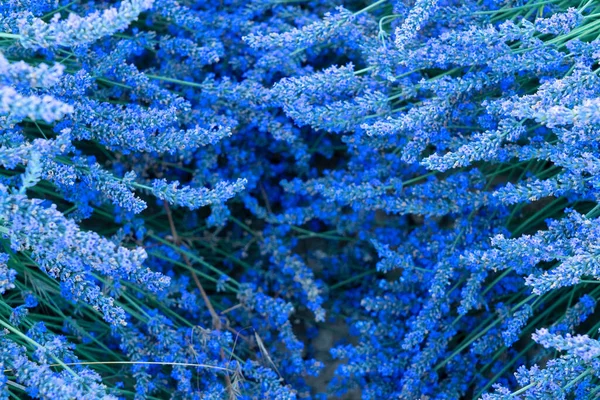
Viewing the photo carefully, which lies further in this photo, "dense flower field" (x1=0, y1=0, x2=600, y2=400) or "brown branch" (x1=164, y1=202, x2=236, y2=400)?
"brown branch" (x1=164, y1=202, x2=236, y2=400)

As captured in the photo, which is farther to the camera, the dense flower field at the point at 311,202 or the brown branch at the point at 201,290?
the brown branch at the point at 201,290

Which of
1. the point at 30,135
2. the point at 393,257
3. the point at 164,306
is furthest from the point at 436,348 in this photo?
the point at 30,135

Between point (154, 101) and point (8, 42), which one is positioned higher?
point (8, 42)

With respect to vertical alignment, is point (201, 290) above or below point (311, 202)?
below

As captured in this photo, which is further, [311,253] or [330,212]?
[311,253]

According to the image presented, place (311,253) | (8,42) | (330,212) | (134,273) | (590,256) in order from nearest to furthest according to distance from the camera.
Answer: (590,256) < (134,273) < (8,42) < (330,212) < (311,253)

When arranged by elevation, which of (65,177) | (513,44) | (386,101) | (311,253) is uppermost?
(513,44)

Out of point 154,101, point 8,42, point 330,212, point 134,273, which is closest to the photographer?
point 134,273

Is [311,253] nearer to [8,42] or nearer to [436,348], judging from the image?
[436,348]
